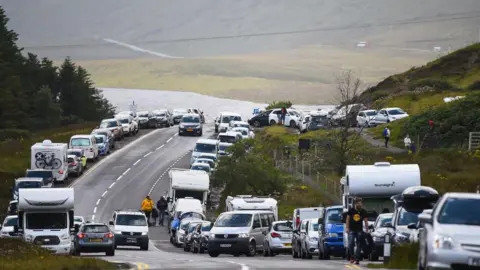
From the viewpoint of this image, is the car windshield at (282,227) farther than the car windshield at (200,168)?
No

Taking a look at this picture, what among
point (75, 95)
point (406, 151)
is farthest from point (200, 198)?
point (75, 95)

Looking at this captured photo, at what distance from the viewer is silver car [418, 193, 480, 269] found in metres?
20.7

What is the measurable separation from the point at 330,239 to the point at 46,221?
1141cm

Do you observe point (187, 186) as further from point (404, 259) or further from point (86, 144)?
point (404, 259)

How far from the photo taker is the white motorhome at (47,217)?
43844 mm

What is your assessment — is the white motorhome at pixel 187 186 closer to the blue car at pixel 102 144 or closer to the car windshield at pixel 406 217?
the blue car at pixel 102 144

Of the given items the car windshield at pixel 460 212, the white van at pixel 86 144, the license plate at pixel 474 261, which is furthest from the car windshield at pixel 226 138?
the license plate at pixel 474 261

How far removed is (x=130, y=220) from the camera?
175ft

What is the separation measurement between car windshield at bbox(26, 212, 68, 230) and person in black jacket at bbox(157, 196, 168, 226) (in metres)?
23.8

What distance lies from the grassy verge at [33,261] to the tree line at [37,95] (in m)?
89.1

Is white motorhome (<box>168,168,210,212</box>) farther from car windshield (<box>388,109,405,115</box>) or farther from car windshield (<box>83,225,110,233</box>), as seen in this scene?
car windshield (<box>388,109,405,115</box>)

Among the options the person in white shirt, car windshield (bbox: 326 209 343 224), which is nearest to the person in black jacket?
the person in white shirt

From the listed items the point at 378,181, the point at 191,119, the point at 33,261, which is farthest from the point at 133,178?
the point at 33,261

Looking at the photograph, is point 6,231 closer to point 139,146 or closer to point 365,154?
point 365,154
